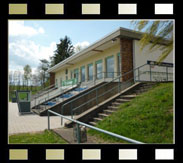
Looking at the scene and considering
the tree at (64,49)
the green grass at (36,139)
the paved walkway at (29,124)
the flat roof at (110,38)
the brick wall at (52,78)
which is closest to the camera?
the green grass at (36,139)

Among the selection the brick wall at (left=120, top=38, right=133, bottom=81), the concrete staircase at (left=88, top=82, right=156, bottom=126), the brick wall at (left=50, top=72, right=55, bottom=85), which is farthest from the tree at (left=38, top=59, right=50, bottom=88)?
the concrete staircase at (left=88, top=82, right=156, bottom=126)

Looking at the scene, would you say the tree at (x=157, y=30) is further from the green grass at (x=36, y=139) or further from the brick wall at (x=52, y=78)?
the brick wall at (x=52, y=78)

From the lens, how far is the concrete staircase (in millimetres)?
7219

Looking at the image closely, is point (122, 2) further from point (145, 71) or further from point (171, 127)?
point (145, 71)

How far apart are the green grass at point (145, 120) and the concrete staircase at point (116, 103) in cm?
45

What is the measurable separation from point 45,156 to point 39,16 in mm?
1871

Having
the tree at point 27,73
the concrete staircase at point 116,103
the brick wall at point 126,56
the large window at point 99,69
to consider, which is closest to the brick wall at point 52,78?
the tree at point 27,73

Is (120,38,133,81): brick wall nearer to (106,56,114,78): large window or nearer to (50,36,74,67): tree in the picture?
(106,56,114,78): large window

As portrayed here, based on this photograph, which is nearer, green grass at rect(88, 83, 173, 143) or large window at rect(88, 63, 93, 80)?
green grass at rect(88, 83, 173, 143)

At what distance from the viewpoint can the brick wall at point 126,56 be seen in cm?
1070

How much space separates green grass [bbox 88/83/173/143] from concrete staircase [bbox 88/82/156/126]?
0.45 meters

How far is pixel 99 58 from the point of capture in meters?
14.0
